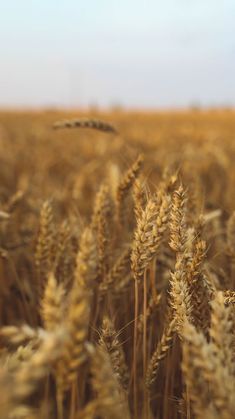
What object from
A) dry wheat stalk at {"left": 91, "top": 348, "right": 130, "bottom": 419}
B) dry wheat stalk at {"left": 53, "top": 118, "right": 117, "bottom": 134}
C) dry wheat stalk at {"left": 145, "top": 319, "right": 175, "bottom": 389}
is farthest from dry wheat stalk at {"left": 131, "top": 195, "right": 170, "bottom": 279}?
dry wheat stalk at {"left": 53, "top": 118, "right": 117, "bottom": 134}

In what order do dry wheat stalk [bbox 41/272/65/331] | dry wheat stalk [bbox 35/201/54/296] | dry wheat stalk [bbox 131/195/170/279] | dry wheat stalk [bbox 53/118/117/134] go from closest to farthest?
dry wheat stalk [bbox 41/272/65/331], dry wheat stalk [bbox 131/195/170/279], dry wheat stalk [bbox 35/201/54/296], dry wheat stalk [bbox 53/118/117/134]

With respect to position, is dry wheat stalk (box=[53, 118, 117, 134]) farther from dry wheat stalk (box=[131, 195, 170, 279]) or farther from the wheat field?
dry wheat stalk (box=[131, 195, 170, 279])

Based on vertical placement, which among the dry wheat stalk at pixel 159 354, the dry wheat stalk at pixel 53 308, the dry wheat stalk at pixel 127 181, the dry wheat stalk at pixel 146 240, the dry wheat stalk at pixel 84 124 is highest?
the dry wheat stalk at pixel 84 124

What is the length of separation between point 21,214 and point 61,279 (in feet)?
3.83

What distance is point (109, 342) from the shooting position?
35.8 inches

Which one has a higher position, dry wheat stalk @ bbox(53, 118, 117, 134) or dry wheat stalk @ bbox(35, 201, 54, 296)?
dry wheat stalk @ bbox(53, 118, 117, 134)

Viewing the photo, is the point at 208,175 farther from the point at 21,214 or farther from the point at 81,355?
the point at 81,355

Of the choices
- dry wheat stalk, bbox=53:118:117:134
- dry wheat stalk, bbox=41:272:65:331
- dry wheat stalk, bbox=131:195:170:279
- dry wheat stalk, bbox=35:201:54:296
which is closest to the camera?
dry wheat stalk, bbox=41:272:65:331

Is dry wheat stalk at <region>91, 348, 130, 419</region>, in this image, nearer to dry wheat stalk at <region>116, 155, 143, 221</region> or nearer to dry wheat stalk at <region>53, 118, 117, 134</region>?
dry wheat stalk at <region>116, 155, 143, 221</region>

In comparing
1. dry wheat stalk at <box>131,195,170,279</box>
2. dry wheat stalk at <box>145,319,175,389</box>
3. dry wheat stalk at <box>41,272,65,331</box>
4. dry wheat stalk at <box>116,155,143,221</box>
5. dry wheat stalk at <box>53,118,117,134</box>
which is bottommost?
dry wheat stalk at <box>145,319,175,389</box>

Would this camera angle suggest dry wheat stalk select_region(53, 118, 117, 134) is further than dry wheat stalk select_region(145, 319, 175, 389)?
Yes

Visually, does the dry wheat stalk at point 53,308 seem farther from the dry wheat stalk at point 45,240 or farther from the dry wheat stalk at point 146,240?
the dry wheat stalk at point 45,240

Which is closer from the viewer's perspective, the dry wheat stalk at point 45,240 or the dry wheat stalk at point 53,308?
the dry wheat stalk at point 53,308

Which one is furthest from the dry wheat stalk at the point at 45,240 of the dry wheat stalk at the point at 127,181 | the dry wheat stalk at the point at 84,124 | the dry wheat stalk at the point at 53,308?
the dry wheat stalk at the point at 53,308
